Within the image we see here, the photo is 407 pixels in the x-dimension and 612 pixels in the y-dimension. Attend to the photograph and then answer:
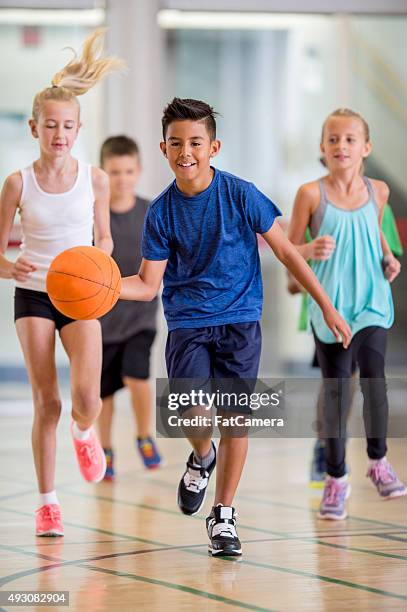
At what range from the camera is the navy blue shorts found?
3.04m

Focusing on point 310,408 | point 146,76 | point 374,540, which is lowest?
point 374,540

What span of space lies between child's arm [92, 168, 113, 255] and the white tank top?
74 millimetres

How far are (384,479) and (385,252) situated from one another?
2.39 ft

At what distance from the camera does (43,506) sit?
332 centimetres

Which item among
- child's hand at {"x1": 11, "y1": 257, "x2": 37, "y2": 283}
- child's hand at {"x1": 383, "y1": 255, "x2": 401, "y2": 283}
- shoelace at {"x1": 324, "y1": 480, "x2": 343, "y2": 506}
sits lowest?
shoelace at {"x1": 324, "y1": 480, "x2": 343, "y2": 506}

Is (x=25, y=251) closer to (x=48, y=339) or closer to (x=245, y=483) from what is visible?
(x=48, y=339)

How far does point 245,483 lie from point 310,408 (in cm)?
82

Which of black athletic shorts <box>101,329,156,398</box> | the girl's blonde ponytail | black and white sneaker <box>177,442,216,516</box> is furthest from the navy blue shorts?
black athletic shorts <box>101,329,156,398</box>

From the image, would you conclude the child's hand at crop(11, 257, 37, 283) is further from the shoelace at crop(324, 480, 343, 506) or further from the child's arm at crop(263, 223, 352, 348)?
the shoelace at crop(324, 480, 343, 506)

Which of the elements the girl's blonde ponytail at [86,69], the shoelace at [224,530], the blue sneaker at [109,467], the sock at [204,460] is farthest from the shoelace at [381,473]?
the girl's blonde ponytail at [86,69]

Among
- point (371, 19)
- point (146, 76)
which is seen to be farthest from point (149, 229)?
point (371, 19)

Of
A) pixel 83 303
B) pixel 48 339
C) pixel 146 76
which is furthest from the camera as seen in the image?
pixel 146 76

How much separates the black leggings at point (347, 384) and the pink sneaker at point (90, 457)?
716 mm

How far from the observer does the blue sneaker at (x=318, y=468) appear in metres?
4.12
